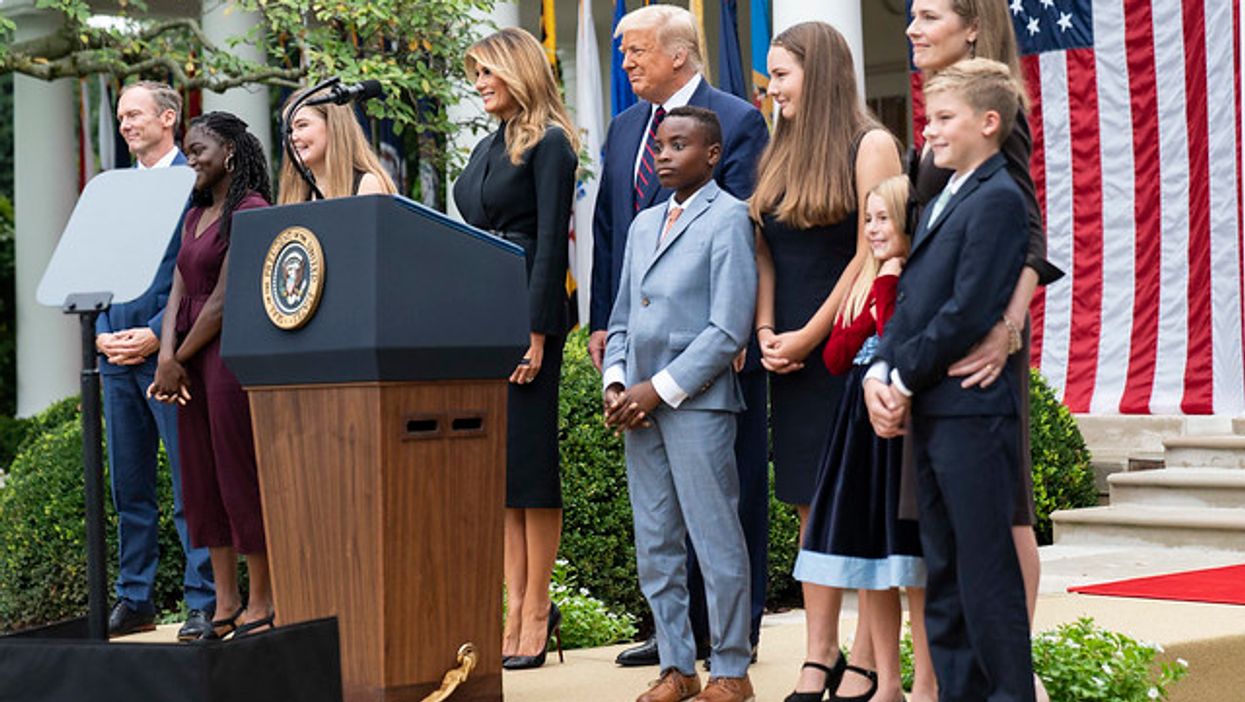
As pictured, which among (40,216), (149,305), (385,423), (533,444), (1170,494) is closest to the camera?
(385,423)

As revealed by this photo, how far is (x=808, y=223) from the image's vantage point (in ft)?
16.8

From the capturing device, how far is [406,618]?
4637 millimetres

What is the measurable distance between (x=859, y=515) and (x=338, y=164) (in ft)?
7.73

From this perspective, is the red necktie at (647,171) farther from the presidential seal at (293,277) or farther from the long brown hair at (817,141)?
the presidential seal at (293,277)

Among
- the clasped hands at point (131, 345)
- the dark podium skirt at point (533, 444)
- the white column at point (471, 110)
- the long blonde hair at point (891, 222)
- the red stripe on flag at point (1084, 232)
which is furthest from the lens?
the white column at point (471, 110)

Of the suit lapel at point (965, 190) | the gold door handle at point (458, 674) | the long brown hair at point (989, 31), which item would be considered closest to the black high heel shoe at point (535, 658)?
the gold door handle at point (458, 674)

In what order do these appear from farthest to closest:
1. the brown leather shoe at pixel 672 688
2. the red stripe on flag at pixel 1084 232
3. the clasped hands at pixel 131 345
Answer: the red stripe on flag at pixel 1084 232 < the clasped hands at pixel 131 345 < the brown leather shoe at pixel 672 688

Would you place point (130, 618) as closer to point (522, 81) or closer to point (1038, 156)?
point (522, 81)

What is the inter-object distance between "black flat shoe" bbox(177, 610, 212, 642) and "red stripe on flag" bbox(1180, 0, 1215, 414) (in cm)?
660

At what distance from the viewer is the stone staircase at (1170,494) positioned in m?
9.05

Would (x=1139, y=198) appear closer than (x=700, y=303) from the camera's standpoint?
No

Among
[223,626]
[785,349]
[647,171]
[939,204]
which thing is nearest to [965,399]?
[939,204]

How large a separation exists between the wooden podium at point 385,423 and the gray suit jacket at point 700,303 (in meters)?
0.41

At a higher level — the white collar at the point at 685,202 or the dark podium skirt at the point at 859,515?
the white collar at the point at 685,202
